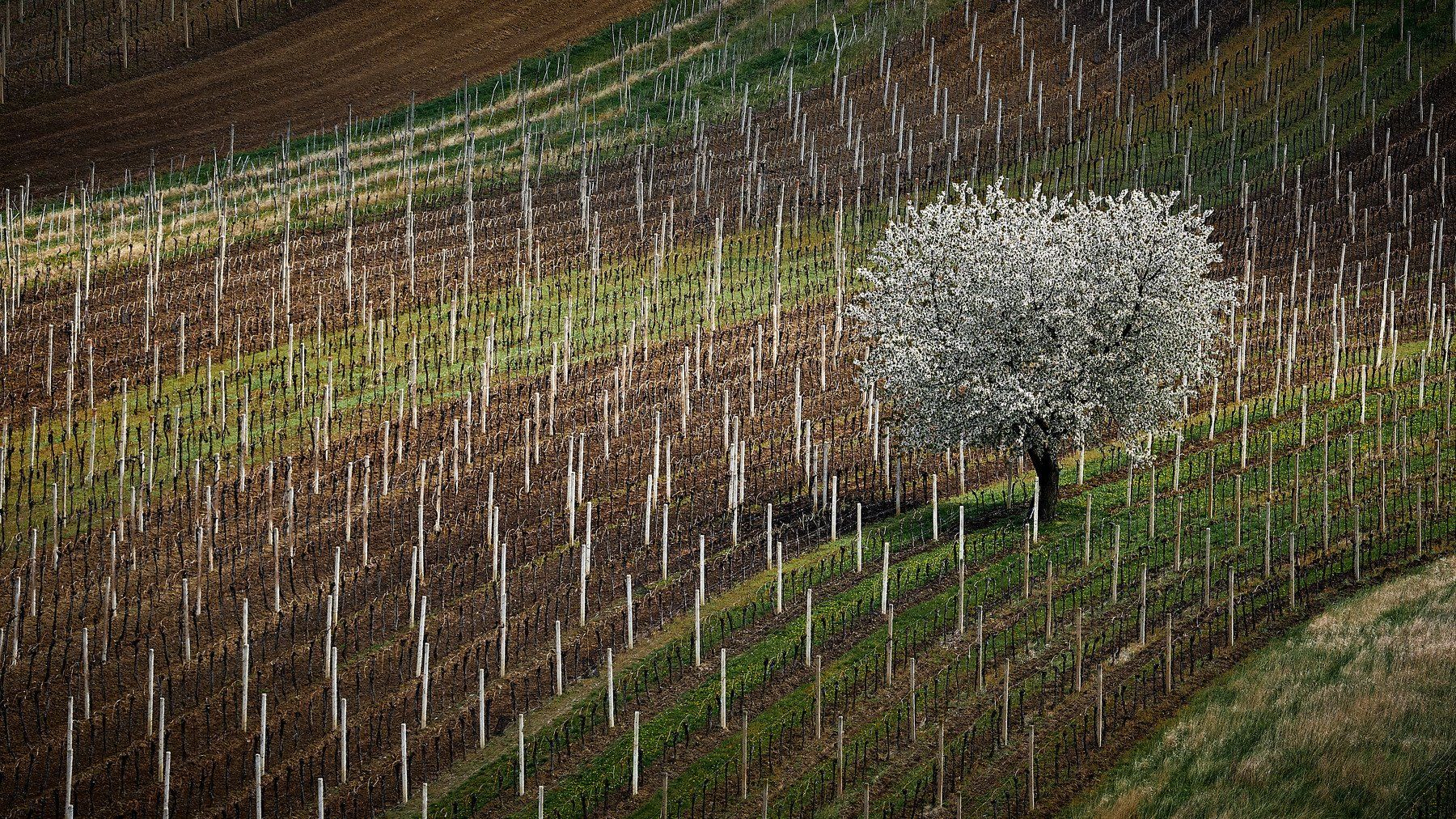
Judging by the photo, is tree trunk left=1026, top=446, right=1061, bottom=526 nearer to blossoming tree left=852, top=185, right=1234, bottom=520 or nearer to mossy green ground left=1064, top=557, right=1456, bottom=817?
blossoming tree left=852, top=185, right=1234, bottom=520

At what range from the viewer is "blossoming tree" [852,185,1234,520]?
3550 cm

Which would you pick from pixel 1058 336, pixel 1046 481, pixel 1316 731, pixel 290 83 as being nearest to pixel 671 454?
pixel 1046 481

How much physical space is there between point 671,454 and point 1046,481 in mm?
9714

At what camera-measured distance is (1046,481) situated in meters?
36.6

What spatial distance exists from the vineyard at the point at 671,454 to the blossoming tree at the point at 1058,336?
2300 millimetres

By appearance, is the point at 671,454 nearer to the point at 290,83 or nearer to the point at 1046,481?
the point at 1046,481

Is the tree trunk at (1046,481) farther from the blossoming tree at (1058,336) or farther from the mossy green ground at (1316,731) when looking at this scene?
the mossy green ground at (1316,731)

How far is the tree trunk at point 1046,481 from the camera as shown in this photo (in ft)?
119

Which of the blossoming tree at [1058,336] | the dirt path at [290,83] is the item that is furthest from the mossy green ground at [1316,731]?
the dirt path at [290,83]

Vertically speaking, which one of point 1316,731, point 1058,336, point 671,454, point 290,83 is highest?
point 290,83

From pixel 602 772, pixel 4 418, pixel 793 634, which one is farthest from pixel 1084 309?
pixel 4 418

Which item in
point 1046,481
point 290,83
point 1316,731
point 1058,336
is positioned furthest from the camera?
point 290,83

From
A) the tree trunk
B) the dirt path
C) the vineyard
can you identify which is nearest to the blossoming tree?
the tree trunk

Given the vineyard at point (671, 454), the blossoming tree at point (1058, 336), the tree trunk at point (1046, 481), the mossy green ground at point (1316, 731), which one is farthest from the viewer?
the tree trunk at point (1046, 481)
